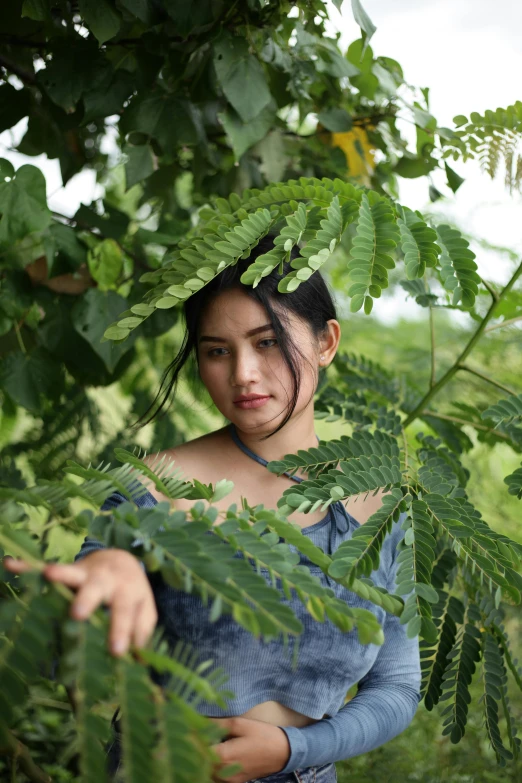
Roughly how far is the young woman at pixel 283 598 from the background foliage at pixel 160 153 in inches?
5.3

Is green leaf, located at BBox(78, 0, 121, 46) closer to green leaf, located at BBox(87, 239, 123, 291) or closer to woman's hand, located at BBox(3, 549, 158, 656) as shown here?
green leaf, located at BBox(87, 239, 123, 291)

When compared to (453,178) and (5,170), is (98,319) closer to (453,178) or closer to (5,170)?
(5,170)

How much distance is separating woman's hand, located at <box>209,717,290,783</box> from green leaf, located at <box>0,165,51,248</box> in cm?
68

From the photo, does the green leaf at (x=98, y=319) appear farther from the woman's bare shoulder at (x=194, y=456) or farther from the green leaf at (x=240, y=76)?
the green leaf at (x=240, y=76)

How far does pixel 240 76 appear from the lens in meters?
1.03

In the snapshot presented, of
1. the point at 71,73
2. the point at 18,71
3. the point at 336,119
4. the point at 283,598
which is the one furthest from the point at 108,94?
the point at 283,598

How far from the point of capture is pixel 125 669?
0.42m

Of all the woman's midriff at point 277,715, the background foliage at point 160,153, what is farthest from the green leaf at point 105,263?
the woman's midriff at point 277,715

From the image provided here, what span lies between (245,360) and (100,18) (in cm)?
49

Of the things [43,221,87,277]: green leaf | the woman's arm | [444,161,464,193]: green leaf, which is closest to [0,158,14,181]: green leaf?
[43,221,87,277]: green leaf

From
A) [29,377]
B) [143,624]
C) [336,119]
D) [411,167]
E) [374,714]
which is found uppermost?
[336,119]

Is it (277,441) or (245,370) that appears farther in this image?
(277,441)

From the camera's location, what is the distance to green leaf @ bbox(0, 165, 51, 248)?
96 centimetres

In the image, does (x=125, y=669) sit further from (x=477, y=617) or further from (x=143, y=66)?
(x=143, y=66)
